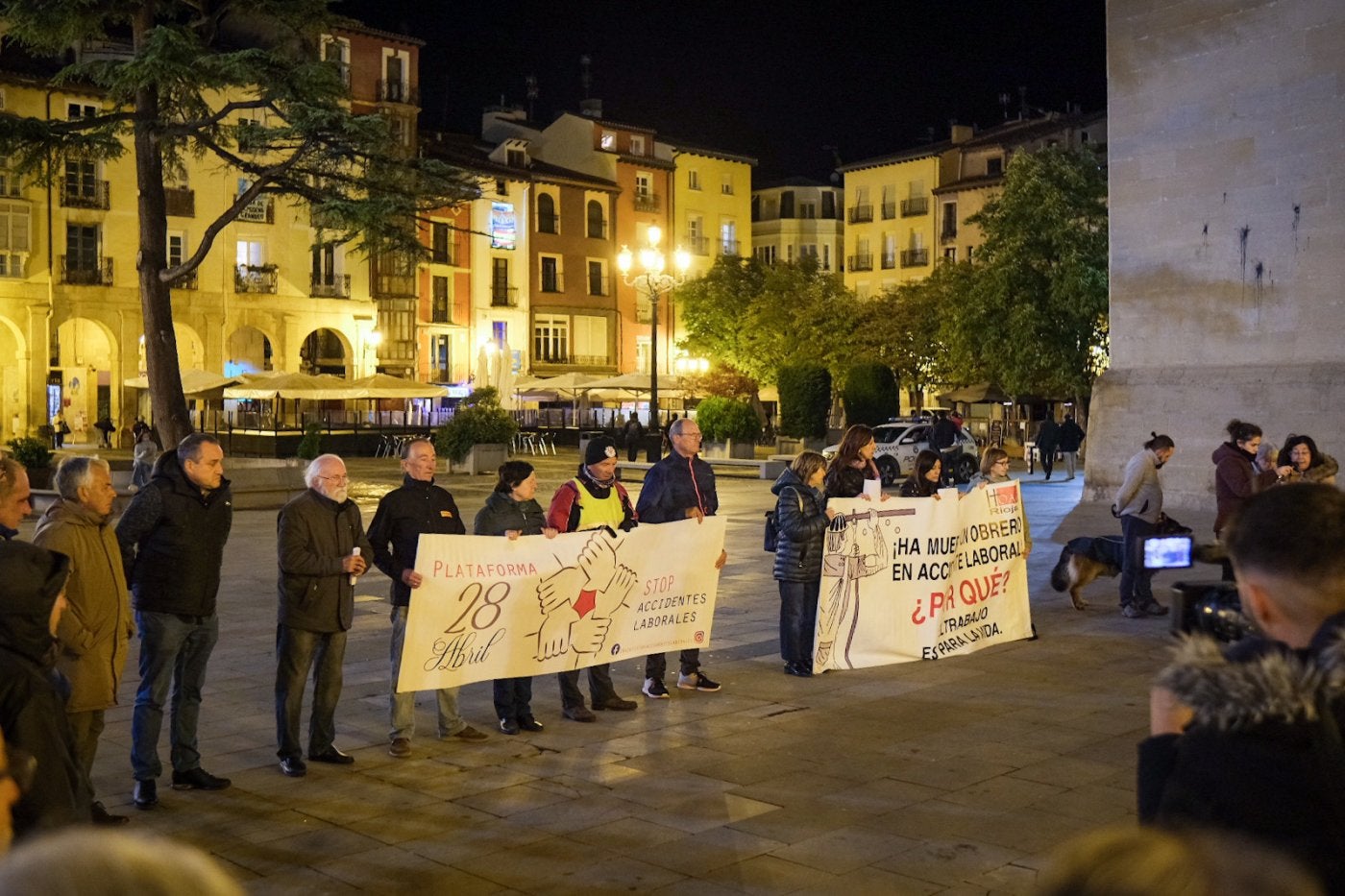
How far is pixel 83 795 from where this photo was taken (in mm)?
3420

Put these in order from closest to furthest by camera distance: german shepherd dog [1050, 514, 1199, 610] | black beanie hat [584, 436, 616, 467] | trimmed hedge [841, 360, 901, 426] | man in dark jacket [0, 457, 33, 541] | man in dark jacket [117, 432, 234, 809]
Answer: man in dark jacket [0, 457, 33, 541], man in dark jacket [117, 432, 234, 809], black beanie hat [584, 436, 616, 467], german shepherd dog [1050, 514, 1199, 610], trimmed hedge [841, 360, 901, 426]

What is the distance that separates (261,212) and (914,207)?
3849 cm

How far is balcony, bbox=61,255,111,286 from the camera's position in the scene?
50.4 meters

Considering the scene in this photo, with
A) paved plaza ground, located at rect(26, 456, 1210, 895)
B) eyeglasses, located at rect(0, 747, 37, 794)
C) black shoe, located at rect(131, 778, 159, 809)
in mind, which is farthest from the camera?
black shoe, located at rect(131, 778, 159, 809)

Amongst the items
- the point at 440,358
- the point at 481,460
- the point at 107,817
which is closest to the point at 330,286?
the point at 440,358

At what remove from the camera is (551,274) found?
71375 mm

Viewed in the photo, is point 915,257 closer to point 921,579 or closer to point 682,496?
point 921,579

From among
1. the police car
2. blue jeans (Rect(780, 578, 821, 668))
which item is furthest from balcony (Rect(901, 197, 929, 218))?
blue jeans (Rect(780, 578, 821, 668))

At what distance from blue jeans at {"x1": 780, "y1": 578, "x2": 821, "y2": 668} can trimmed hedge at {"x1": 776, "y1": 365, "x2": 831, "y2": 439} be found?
111 ft

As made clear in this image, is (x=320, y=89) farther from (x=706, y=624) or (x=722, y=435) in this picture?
(x=722, y=435)

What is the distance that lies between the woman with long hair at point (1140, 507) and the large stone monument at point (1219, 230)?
5.97 meters

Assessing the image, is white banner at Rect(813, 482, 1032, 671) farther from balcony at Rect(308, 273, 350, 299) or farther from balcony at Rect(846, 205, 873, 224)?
balcony at Rect(846, 205, 873, 224)

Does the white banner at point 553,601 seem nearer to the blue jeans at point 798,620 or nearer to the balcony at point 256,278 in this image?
the blue jeans at point 798,620

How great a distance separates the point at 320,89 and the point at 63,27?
3950 mm
